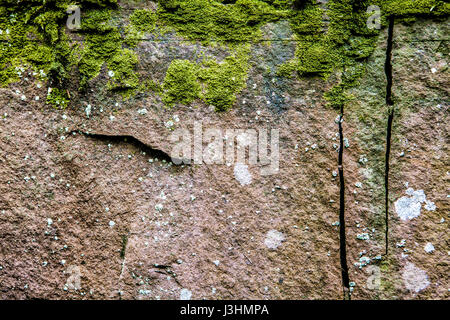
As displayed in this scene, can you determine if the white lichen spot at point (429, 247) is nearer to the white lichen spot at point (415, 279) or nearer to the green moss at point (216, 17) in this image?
the white lichen spot at point (415, 279)

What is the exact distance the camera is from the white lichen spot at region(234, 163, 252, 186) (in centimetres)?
118

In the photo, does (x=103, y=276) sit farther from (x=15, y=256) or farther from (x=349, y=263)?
(x=349, y=263)

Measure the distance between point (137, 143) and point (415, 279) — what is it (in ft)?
3.72

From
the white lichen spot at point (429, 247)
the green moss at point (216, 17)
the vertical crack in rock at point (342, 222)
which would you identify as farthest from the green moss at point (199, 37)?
the white lichen spot at point (429, 247)

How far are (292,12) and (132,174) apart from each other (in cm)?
89

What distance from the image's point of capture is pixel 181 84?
121 centimetres

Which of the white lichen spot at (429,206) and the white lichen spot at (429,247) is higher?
the white lichen spot at (429,206)

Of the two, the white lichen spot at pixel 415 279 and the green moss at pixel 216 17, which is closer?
the white lichen spot at pixel 415 279

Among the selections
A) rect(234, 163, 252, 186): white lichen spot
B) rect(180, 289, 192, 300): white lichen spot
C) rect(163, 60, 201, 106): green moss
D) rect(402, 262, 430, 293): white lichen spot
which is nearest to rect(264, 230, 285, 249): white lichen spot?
rect(234, 163, 252, 186): white lichen spot

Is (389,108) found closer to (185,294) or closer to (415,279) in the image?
(415,279)

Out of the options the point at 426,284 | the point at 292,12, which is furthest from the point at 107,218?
the point at 426,284

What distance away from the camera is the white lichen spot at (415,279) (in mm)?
1107

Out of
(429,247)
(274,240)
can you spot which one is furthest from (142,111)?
(429,247)

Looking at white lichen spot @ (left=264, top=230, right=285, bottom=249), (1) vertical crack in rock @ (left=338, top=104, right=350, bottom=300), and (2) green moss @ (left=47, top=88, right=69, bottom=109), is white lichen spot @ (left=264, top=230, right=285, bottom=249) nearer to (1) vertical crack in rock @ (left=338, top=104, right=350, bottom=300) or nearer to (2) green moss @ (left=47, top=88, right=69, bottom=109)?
(1) vertical crack in rock @ (left=338, top=104, right=350, bottom=300)
